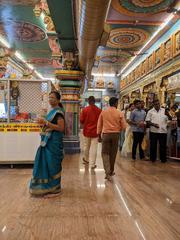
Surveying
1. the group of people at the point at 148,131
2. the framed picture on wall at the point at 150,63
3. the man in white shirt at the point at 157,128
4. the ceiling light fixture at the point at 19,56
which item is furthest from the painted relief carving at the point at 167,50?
the ceiling light fixture at the point at 19,56

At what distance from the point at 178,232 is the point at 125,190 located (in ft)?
5.12

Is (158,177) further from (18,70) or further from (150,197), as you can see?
(18,70)

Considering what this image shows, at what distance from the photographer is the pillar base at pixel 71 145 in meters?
8.67

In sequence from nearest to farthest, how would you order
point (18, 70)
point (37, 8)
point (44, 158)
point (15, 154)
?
point (44, 158)
point (15, 154)
point (37, 8)
point (18, 70)

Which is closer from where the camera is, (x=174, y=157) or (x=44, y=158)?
(x=44, y=158)

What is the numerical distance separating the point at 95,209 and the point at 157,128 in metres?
4.05

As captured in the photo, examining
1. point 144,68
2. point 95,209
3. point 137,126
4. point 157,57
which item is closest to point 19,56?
point 144,68

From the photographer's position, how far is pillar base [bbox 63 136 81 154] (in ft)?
28.4

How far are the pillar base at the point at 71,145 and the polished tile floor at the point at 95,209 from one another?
3.17m

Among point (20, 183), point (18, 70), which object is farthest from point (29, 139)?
point (18, 70)

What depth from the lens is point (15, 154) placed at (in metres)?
6.14

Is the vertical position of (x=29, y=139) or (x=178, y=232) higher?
(x=29, y=139)

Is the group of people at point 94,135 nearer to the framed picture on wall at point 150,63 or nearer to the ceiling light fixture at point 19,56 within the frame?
the framed picture on wall at point 150,63

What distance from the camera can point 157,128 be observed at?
23.3ft
